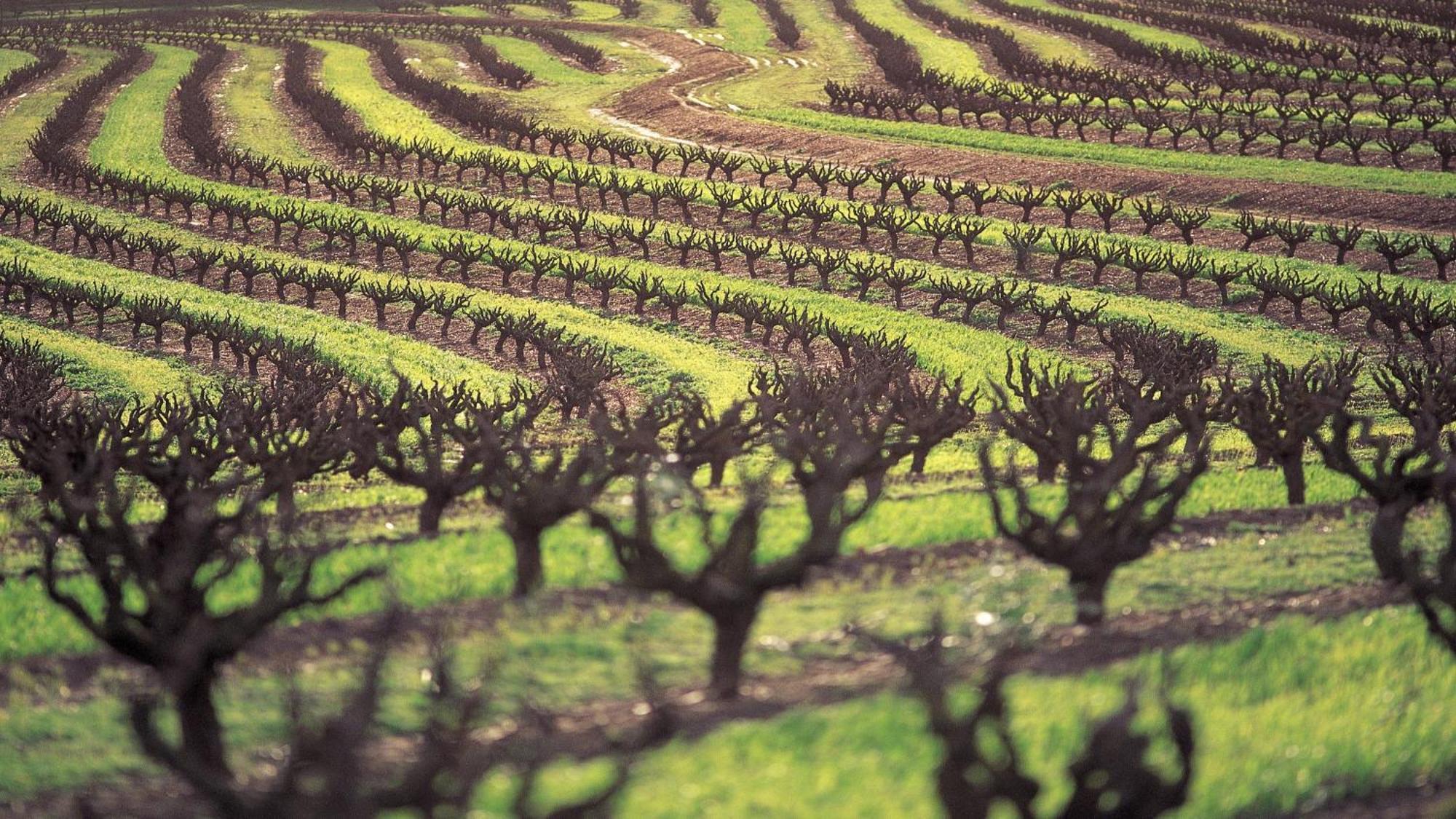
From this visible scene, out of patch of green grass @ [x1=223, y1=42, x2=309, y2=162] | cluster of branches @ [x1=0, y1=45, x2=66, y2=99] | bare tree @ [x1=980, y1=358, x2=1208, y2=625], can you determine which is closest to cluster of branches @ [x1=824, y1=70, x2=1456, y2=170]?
patch of green grass @ [x1=223, y1=42, x2=309, y2=162]

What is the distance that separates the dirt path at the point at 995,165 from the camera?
48.3 metres

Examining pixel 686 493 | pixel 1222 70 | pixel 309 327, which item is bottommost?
pixel 309 327

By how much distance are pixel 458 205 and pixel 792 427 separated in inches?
1449

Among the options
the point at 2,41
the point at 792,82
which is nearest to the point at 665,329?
the point at 792,82

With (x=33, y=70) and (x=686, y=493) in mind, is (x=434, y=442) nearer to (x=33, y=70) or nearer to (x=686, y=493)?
(x=686, y=493)

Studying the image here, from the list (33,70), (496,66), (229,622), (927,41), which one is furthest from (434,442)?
(33,70)

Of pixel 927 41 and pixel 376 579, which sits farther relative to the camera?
pixel 927 41

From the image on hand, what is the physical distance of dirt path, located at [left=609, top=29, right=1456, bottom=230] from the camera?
159ft

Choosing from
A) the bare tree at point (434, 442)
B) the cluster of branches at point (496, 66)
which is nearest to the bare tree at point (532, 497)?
the bare tree at point (434, 442)

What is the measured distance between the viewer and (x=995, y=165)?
2260 inches

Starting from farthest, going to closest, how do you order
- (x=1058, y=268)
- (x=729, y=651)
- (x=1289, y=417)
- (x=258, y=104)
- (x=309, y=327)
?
1. (x=258, y=104)
2. (x=1058, y=268)
3. (x=309, y=327)
4. (x=1289, y=417)
5. (x=729, y=651)

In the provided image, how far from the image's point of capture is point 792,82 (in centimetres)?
8138

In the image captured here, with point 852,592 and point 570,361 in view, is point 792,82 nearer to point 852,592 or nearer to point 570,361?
point 570,361

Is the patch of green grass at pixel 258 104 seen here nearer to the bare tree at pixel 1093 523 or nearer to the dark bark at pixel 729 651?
the bare tree at pixel 1093 523
